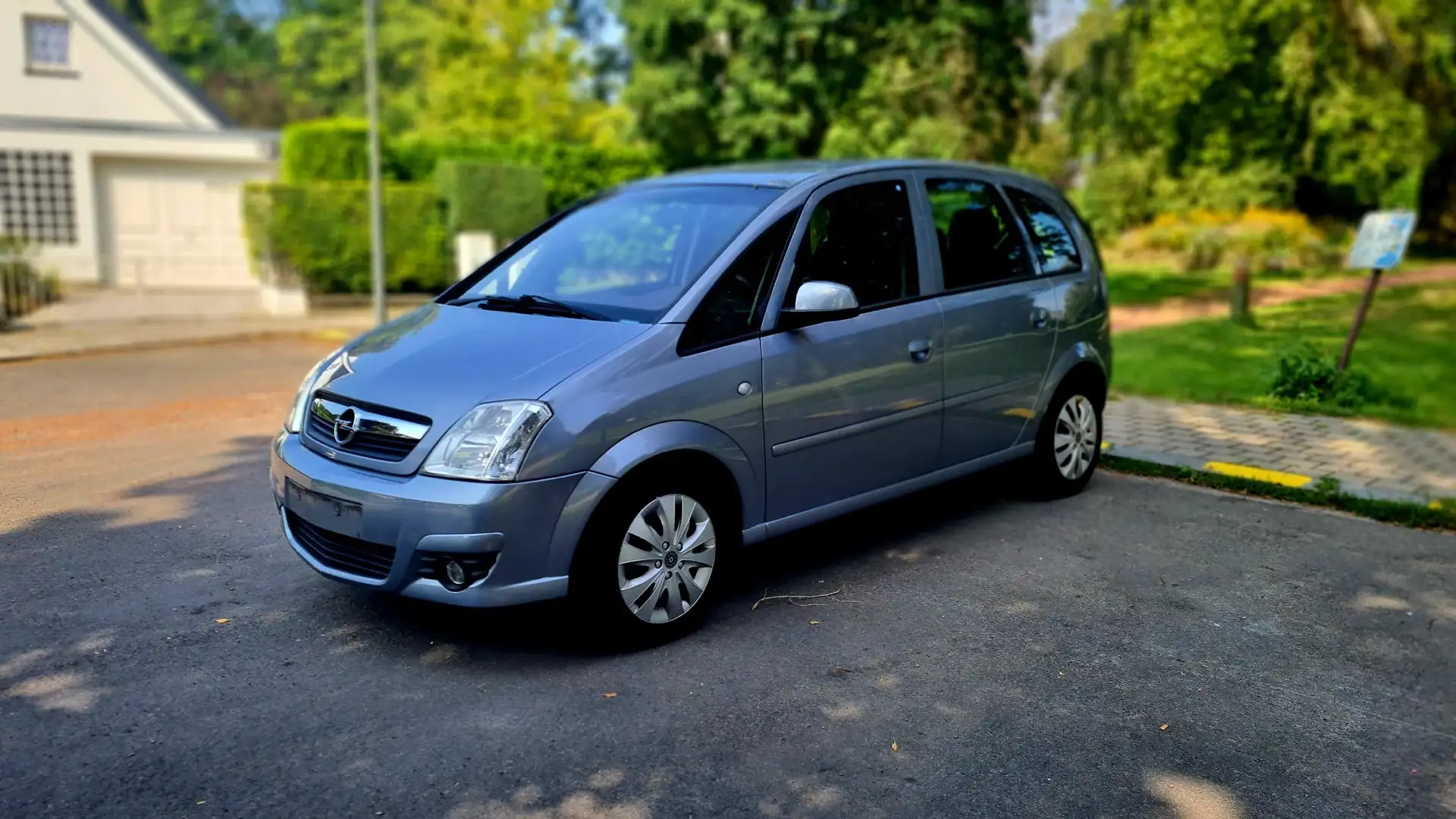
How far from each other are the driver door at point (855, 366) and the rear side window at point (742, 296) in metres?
0.07

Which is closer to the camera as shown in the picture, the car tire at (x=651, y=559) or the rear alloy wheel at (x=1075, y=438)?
the car tire at (x=651, y=559)

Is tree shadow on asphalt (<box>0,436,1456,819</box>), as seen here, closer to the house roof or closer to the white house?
the white house

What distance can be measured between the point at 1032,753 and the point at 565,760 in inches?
58.6

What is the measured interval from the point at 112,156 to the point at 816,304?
23.3 m

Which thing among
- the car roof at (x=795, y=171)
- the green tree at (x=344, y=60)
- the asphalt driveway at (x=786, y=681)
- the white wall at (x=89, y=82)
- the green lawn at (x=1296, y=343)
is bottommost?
the asphalt driveway at (x=786, y=681)

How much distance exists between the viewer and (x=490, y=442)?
406 cm

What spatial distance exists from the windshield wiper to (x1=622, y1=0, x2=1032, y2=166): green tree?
58.2ft

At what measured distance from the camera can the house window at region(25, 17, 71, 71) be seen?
23328mm

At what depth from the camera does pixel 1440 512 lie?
6449 mm

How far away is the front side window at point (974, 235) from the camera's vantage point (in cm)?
580

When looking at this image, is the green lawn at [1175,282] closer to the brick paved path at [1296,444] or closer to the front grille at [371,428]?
the brick paved path at [1296,444]

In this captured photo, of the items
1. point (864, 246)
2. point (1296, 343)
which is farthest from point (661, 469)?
point (1296, 343)

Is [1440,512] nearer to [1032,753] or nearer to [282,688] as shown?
[1032,753]

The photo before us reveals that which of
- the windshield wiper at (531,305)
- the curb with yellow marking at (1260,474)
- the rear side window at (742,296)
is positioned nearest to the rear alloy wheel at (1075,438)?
the curb with yellow marking at (1260,474)
